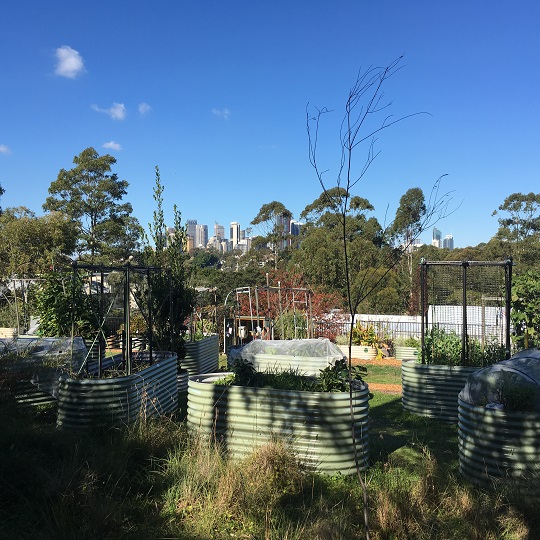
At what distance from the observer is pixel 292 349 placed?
9492 millimetres

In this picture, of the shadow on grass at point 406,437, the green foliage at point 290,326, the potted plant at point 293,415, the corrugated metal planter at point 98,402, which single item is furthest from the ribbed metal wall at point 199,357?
the potted plant at point 293,415

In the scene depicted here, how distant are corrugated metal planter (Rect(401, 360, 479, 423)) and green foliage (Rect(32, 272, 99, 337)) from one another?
6.31 metres

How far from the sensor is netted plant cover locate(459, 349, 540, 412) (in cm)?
440

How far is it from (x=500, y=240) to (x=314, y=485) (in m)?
39.6

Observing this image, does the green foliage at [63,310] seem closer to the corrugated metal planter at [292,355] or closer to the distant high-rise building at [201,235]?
the corrugated metal planter at [292,355]

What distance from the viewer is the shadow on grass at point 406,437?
5.18 meters

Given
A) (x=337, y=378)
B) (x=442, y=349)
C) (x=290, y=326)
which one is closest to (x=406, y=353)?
(x=290, y=326)

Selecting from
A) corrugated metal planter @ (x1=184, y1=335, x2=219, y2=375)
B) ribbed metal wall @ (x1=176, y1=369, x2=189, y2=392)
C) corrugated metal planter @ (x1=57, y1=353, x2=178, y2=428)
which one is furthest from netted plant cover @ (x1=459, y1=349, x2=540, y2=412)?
corrugated metal planter @ (x1=184, y1=335, x2=219, y2=375)

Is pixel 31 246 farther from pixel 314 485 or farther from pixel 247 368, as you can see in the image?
pixel 314 485

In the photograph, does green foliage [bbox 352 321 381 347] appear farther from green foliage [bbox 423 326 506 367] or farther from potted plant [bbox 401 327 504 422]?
potted plant [bbox 401 327 504 422]

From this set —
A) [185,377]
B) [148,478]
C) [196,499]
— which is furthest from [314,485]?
[185,377]

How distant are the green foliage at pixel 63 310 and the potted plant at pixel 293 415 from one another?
5461 mm

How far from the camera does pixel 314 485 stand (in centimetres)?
423

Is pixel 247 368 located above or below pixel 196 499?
above
